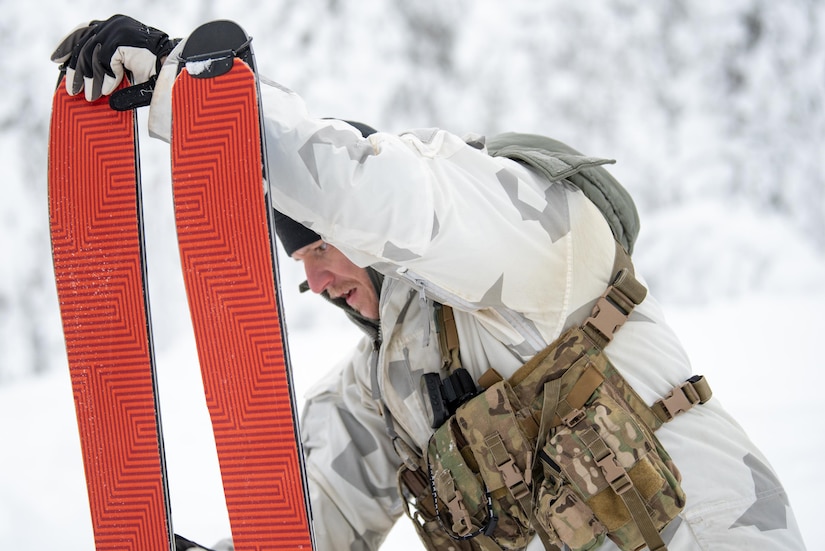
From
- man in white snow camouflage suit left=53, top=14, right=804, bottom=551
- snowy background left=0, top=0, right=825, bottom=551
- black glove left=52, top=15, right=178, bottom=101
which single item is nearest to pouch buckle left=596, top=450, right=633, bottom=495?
man in white snow camouflage suit left=53, top=14, right=804, bottom=551

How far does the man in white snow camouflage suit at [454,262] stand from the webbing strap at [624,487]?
0.05 metres

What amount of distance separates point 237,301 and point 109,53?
0.45m

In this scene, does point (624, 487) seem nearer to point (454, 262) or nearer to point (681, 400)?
point (681, 400)

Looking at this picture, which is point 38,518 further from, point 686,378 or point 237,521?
point 686,378

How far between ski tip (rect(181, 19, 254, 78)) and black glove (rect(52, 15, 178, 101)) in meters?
0.07

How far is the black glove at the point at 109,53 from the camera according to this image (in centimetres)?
130

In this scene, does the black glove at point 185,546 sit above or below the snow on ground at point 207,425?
below

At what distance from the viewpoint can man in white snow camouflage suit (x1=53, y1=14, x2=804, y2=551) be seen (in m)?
1.25

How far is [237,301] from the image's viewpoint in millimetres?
1342

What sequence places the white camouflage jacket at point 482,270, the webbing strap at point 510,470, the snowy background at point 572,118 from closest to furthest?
1. the white camouflage jacket at point 482,270
2. the webbing strap at point 510,470
3. the snowy background at point 572,118

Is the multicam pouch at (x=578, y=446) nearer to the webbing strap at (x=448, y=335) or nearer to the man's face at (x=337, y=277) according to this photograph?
the webbing strap at (x=448, y=335)

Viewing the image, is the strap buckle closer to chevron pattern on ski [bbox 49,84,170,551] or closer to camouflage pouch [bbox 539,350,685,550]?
camouflage pouch [bbox 539,350,685,550]

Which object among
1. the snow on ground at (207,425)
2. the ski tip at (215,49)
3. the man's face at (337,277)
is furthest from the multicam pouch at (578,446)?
the snow on ground at (207,425)

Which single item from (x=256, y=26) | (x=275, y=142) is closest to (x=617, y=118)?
(x=256, y=26)
